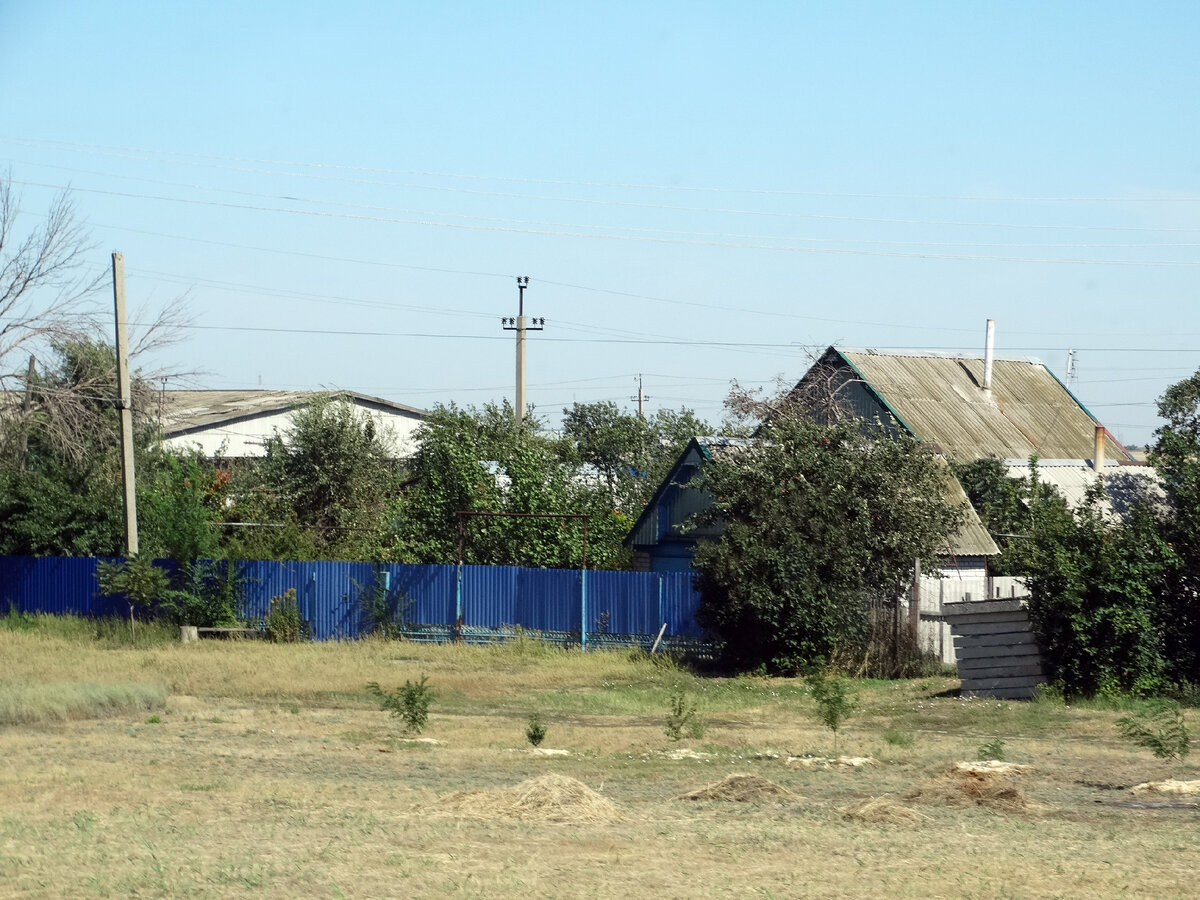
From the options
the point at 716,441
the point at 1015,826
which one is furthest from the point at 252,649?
the point at 1015,826

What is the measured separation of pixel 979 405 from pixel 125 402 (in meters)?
25.1

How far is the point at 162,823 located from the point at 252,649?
1651cm

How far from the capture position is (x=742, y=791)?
11.4m

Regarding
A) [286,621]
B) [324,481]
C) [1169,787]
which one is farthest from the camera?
[324,481]

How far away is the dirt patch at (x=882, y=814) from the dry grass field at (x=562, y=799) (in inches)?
1.0

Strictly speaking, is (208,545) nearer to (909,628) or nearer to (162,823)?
(909,628)

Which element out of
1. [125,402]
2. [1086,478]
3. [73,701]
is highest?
[125,402]

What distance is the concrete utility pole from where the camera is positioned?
28.3 m

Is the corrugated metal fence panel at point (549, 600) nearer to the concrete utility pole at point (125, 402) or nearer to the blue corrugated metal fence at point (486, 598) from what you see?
the blue corrugated metal fence at point (486, 598)

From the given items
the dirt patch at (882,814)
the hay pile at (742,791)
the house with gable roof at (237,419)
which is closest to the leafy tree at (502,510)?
the house with gable roof at (237,419)

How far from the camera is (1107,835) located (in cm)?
973

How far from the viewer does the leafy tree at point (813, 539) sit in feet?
76.4

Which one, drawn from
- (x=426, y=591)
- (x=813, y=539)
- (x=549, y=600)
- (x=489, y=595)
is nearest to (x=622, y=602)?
(x=549, y=600)

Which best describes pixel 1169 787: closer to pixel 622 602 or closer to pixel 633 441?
pixel 622 602
